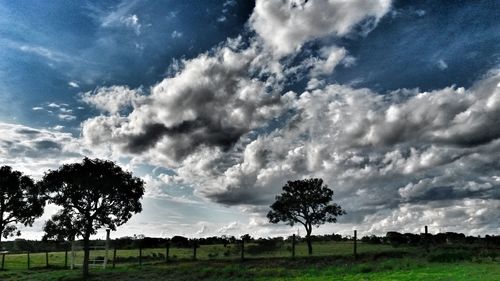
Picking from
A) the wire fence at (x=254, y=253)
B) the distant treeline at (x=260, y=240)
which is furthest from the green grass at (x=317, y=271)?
the distant treeline at (x=260, y=240)

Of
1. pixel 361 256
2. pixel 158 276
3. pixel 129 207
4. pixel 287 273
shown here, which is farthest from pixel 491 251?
pixel 129 207

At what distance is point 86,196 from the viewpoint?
54906mm

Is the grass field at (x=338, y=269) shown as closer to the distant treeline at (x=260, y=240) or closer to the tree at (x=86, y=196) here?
the tree at (x=86, y=196)

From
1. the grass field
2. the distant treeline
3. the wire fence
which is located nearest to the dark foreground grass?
the grass field

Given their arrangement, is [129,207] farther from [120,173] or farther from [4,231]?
[4,231]

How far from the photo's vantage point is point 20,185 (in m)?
69.2

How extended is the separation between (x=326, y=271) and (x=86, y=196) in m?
30.3

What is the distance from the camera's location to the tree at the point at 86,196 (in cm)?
5419

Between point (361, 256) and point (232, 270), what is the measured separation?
17.1m

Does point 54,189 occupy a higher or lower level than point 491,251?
higher

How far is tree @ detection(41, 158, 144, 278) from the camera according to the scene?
178 ft

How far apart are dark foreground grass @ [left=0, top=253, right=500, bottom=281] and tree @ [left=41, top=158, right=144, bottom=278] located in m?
5.30

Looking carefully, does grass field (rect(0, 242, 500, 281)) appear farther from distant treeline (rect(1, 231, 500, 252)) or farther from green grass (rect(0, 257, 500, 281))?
distant treeline (rect(1, 231, 500, 252))

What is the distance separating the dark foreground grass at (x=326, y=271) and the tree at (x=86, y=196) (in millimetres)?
5299
